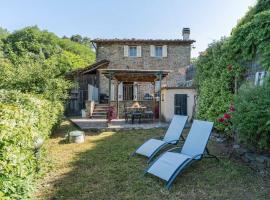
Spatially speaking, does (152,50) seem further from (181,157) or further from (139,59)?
(181,157)

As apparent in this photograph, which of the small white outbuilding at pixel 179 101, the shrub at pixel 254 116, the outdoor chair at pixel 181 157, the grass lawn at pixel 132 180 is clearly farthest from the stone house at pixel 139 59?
the shrub at pixel 254 116

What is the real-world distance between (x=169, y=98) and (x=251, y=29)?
21.0 feet

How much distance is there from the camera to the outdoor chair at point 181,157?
478cm

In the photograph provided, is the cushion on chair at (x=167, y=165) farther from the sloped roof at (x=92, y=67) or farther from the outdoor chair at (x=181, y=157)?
the sloped roof at (x=92, y=67)

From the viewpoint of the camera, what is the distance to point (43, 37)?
4528 centimetres

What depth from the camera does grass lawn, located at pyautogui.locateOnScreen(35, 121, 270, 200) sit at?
171 inches

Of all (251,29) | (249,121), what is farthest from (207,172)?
(251,29)

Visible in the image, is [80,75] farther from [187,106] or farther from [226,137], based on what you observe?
[226,137]

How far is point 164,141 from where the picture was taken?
6914mm

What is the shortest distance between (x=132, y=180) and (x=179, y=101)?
8.75 metres

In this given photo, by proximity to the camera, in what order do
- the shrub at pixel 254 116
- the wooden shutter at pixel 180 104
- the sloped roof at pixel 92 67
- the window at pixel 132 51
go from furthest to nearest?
the window at pixel 132 51, the sloped roof at pixel 92 67, the wooden shutter at pixel 180 104, the shrub at pixel 254 116

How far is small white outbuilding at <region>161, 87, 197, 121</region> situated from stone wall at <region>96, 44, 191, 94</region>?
7043mm

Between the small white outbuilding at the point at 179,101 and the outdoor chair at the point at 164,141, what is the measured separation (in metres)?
5.69

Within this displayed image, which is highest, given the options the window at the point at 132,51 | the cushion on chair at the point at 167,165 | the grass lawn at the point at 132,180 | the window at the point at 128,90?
the window at the point at 132,51
